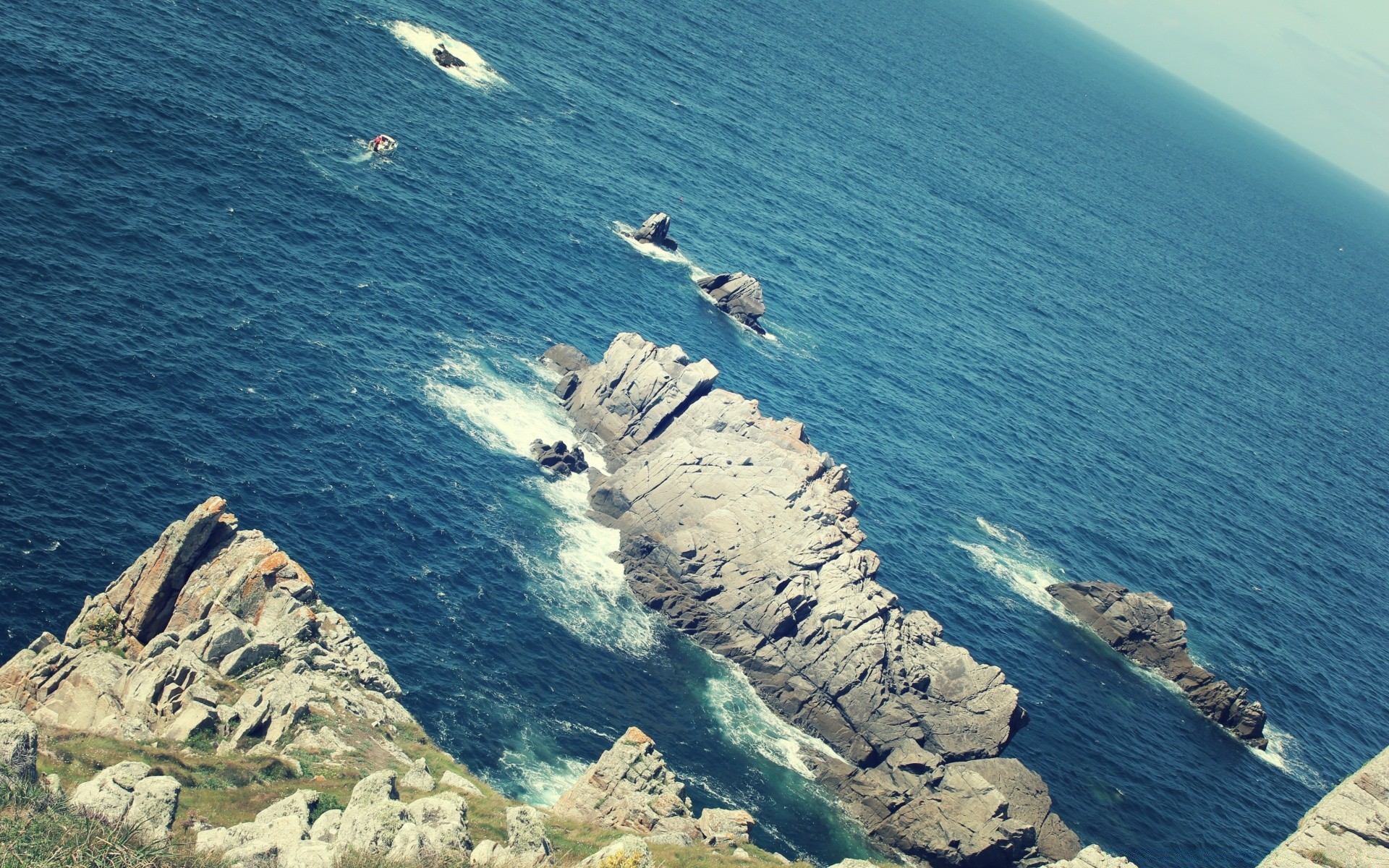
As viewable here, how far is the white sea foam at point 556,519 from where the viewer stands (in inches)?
2790

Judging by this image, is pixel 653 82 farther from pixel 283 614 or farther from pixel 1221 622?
pixel 283 614

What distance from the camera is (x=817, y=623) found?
7169 centimetres

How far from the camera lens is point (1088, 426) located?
130 m

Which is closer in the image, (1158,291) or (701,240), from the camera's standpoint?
(701,240)

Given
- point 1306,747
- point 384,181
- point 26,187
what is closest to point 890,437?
point 1306,747

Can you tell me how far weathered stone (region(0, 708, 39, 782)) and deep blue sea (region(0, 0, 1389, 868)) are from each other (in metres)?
21.1

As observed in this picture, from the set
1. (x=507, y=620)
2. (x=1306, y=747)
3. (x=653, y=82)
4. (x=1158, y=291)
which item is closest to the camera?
(x=507, y=620)

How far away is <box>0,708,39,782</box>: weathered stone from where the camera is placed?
3139cm

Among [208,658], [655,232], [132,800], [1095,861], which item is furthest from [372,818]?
[655,232]

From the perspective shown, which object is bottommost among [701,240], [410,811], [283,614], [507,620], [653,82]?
[507,620]

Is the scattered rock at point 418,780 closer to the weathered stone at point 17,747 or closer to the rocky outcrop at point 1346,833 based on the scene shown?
the weathered stone at point 17,747

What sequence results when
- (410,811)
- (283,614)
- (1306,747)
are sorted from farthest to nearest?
(1306,747) < (283,614) < (410,811)

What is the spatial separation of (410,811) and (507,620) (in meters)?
28.9

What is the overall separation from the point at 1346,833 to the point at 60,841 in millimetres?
52159
